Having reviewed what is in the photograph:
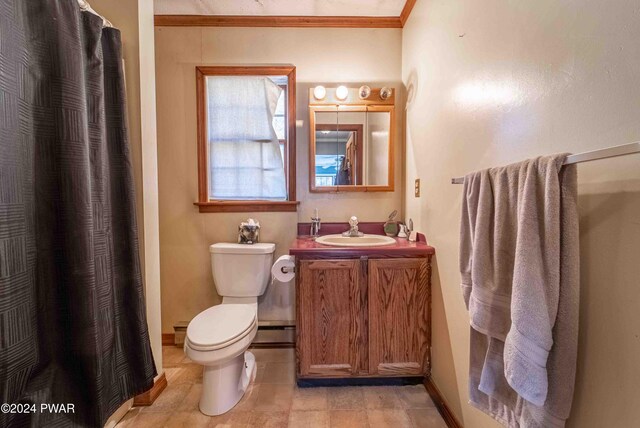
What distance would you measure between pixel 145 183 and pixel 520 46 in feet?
5.64

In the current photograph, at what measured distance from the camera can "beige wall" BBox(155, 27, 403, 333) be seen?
1950 millimetres

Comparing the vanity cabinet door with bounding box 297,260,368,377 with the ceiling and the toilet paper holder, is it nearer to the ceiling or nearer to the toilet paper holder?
the toilet paper holder

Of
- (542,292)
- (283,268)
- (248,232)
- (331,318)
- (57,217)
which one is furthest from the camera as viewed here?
(248,232)

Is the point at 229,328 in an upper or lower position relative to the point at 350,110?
lower

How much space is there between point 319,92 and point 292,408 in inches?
79.2

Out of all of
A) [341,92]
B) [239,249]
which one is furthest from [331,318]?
[341,92]

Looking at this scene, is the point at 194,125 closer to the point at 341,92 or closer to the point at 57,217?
the point at 341,92

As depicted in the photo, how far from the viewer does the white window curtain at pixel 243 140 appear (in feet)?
6.46

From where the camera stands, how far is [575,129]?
66 centimetres

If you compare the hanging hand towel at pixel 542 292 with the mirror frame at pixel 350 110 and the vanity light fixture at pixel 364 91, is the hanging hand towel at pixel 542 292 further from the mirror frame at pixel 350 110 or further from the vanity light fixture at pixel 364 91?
the vanity light fixture at pixel 364 91

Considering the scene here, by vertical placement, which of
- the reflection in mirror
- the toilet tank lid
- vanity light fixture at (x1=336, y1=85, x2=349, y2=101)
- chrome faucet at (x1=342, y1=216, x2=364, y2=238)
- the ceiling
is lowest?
the toilet tank lid

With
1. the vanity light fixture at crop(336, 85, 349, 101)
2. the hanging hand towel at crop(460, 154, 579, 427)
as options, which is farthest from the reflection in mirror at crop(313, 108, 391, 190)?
the hanging hand towel at crop(460, 154, 579, 427)

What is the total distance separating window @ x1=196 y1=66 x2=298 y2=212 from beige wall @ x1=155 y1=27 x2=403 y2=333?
0.23 feet

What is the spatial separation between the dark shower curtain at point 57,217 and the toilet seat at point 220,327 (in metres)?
0.32
